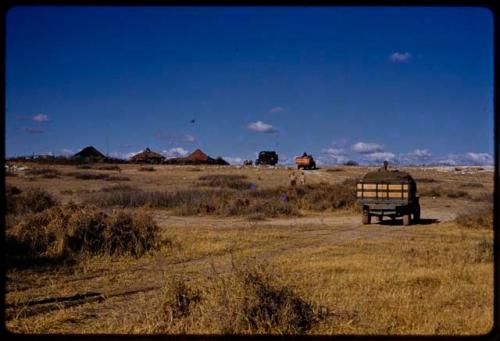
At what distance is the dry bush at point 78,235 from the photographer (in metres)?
11.0

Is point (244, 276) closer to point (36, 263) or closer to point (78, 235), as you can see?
point (36, 263)

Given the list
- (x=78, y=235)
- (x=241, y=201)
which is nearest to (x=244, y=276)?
(x=78, y=235)

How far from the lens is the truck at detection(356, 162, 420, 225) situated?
1775cm

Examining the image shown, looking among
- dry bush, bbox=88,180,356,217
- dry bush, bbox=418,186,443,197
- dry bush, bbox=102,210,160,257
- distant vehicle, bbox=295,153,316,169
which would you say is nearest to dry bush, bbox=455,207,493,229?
dry bush, bbox=88,180,356,217

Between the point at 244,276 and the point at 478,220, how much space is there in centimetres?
1263

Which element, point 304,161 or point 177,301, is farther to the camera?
point 304,161

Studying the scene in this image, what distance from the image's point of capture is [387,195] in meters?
17.9

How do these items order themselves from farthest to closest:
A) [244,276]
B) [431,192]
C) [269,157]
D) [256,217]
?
[269,157]
[431,192]
[256,217]
[244,276]

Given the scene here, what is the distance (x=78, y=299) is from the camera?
7.43 metres

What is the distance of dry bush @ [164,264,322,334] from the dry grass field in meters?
0.01

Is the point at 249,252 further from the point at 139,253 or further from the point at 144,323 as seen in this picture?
the point at 144,323

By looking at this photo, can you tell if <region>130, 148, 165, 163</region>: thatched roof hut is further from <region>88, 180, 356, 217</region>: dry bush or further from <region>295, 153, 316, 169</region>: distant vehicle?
<region>88, 180, 356, 217</region>: dry bush

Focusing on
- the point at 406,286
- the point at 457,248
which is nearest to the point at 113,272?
the point at 406,286

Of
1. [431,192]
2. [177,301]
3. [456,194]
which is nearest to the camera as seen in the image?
[177,301]
